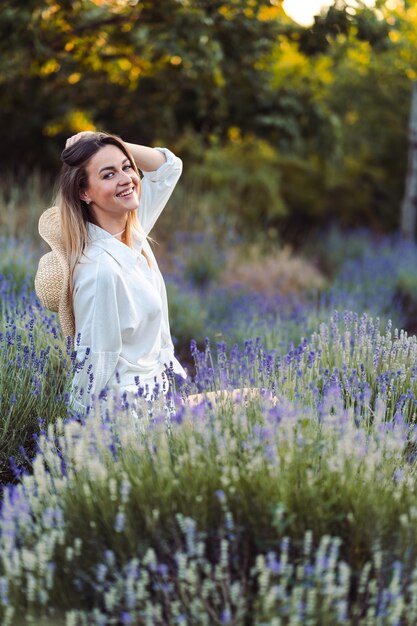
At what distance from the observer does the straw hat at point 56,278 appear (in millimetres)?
3201

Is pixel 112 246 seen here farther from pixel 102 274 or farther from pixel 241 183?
pixel 241 183

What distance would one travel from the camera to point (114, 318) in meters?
3.11

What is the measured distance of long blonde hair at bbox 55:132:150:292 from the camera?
10.6 ft

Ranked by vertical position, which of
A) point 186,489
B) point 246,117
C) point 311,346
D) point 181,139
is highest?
point 186,489

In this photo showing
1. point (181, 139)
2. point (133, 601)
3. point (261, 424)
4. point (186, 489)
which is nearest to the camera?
point (133, 601)

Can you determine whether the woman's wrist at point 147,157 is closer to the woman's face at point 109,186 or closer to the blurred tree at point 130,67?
the woman's face at point 109,186

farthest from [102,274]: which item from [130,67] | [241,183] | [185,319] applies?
[241,183]

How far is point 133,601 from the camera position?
205cm

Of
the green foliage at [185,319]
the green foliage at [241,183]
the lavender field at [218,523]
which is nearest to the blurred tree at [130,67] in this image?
the green foliage at [241,183]

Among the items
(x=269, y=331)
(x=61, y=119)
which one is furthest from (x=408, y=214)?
(x=269, y=331)

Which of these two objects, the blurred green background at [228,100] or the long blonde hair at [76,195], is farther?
the blurred green background at [228,100]

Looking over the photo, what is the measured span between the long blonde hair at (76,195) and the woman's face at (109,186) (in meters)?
0.03

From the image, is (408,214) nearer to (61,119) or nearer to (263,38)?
(263,38)

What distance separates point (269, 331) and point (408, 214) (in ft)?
15.2
